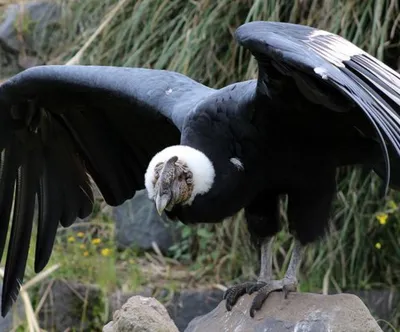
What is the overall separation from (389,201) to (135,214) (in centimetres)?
158

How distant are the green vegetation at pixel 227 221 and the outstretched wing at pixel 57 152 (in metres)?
1.16

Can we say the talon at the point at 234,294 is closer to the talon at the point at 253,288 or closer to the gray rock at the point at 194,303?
the talon at the point at 253,288

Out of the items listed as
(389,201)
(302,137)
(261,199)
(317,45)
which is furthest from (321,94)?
(389,201)

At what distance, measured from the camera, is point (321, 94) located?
352cm

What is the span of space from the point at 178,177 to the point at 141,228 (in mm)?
2604

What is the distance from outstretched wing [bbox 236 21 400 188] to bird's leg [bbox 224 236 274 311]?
73cm

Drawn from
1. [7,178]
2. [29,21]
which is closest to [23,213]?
[7,178]

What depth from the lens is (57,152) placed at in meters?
4.93

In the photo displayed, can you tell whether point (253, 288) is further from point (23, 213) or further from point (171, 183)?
point (23, 213)

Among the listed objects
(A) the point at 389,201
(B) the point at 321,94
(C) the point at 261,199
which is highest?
(B) the point at 321,94

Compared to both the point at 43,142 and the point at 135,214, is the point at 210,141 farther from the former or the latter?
the point at 135,214

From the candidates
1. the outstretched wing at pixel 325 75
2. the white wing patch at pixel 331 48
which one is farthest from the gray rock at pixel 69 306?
the white wing patch at pixel 331 48

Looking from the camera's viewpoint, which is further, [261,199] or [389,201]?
[389,201]

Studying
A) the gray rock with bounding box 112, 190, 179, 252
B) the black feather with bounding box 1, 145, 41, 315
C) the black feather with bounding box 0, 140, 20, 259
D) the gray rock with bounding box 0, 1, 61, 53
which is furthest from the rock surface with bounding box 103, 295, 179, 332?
the gray rock with bounding box 0, 1, 61, 53
